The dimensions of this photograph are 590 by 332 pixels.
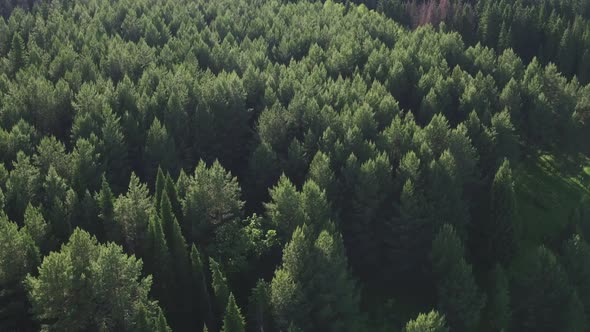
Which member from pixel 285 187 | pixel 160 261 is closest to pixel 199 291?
pixel 160 261

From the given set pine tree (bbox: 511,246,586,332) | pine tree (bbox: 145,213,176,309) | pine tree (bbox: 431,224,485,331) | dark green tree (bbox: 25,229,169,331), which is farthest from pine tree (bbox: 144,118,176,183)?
pine tree (bbox: 511,246,586,332)

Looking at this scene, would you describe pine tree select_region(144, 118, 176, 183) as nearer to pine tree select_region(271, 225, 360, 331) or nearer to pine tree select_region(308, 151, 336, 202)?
pine tree select_region(308, 151, 336, 202)

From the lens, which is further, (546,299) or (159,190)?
(546,299)

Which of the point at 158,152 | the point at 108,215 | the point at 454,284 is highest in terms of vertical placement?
the point at 158,152

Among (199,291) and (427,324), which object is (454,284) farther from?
(199,291)

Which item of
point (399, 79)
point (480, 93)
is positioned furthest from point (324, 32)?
point (480, 93)

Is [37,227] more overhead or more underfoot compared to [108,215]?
more underfoot
